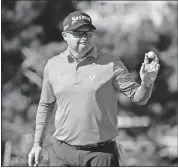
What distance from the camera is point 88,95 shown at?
9.38 ft

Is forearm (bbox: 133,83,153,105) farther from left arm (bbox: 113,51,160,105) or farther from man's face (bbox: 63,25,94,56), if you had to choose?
man's face (bbox: 63,25,94,56)

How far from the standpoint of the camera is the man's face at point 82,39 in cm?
291

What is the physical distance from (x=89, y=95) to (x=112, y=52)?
4.41 meters

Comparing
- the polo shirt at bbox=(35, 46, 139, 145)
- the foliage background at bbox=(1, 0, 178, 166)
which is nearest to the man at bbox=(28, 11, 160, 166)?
the polo shirt at bbox=(35, 46, 139, 145)

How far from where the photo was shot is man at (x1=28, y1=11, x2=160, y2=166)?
287cm

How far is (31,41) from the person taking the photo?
23.8ft

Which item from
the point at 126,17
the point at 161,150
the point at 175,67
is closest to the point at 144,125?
the point at 161,150

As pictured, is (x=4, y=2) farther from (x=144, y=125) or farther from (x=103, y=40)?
(x=144, y=125)

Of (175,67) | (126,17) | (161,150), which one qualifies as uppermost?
(126,17)

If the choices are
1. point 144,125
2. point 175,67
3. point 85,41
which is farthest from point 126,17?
point 85,41

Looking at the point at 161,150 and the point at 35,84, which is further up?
the point at 35,84

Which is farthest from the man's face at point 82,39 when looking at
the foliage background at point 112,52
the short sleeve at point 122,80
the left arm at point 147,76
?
the foliage background at point 112,52

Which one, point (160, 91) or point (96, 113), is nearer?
point (96, 113)

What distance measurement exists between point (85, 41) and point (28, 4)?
452cm
